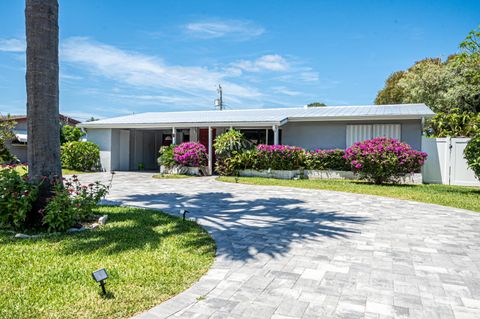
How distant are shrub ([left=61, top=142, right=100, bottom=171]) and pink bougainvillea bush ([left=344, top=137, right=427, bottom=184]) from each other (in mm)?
13874

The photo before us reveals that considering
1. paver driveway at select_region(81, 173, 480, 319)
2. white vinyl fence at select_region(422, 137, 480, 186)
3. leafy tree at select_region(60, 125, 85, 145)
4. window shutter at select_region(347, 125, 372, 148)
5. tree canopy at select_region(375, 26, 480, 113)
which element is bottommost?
paver driveway at select_region(81, 173, 480, 319)

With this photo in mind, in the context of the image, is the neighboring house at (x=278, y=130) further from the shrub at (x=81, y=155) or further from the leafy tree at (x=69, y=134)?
the leafy tree at (x=69, y=134)

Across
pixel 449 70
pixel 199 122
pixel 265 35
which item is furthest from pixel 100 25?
pixel 449 70

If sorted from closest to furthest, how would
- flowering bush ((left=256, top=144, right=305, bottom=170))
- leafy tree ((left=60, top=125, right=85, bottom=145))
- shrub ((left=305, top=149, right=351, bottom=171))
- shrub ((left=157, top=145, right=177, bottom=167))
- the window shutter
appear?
1. flowering bush ((left=256, top=144, right=305, bottom=170))
2. shrub ((left=305, top=149, right=351, bottom=171))
3. the window shutter
4. shrub ((left=157, top=145, right=177, bottom=167))
5. leafy tree ((left=60, top=125, right=85, bottom=145))

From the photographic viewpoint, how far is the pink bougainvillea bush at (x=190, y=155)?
1594 cm

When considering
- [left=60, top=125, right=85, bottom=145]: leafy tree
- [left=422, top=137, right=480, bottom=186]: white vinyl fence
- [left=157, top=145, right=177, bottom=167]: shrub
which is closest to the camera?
[left=422, top=137, right=480, bottom=186]: white vinyl fence

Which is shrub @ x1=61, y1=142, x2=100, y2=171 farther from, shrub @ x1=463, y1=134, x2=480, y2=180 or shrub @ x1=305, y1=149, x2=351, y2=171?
shrub @ x1=463, y1=134, x2=480, y2=180

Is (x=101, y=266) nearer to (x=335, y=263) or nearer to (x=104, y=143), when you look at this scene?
(x=335, y=263)

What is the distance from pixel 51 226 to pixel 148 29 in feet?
33.3

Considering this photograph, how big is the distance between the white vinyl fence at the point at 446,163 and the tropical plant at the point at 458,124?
31.9 inches

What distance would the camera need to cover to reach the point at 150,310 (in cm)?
283

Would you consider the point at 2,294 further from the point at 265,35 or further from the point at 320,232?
the point at 265,35

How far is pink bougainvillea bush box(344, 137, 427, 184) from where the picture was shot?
39.7 ft

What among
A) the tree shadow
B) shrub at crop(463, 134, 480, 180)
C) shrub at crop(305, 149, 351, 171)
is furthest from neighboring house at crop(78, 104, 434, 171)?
the tree shadow
